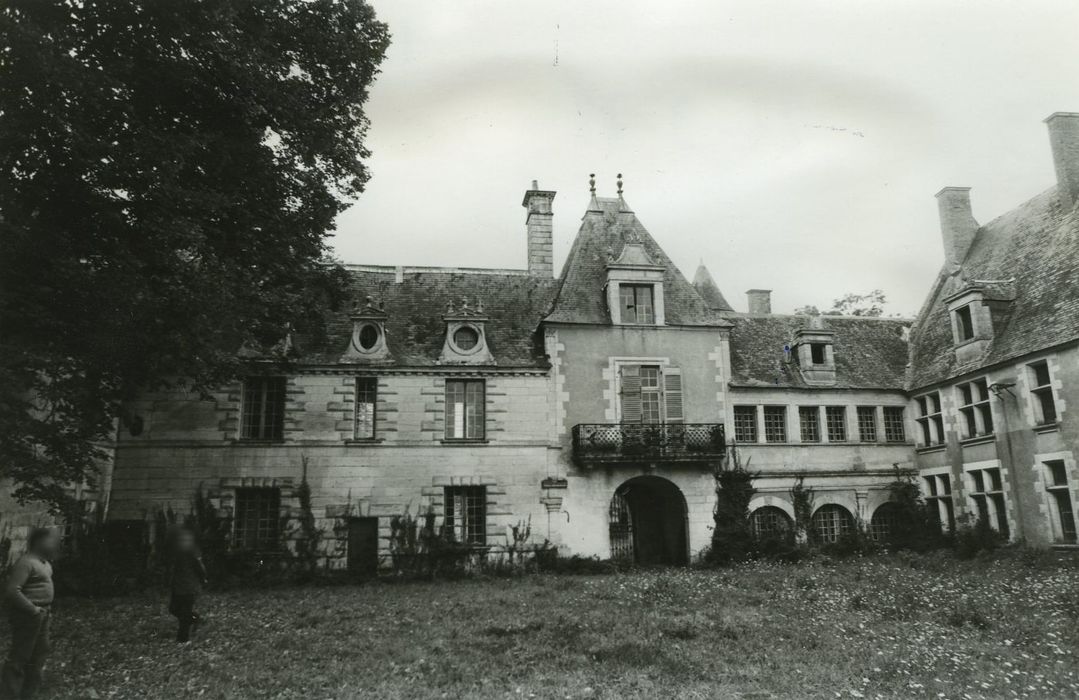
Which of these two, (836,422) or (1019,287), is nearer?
(1019,287)

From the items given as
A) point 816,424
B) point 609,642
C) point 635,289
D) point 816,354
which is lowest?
point 609,642

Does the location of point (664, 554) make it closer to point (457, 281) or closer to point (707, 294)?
point (457, 281)

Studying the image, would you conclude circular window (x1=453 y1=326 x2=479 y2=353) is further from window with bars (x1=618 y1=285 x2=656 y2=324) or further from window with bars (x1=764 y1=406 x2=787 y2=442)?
window with bars (x1=764 y1=406 x2=787 y2=442)

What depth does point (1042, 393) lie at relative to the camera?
67.6ft

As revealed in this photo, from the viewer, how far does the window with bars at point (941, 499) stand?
23.6 m

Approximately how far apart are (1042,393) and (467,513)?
51.4ft

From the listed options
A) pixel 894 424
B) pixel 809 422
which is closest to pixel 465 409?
pixel 809 422

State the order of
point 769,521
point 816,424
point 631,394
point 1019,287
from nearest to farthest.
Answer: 1. point 1019,287
2. point 631,394
3. point 769,521
4. point 816,424

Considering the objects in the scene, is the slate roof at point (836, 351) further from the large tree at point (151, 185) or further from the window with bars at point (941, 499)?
the large tree at point (151, 185)

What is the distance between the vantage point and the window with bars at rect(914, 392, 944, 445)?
963 inches

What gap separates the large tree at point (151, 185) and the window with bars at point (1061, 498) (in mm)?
18653

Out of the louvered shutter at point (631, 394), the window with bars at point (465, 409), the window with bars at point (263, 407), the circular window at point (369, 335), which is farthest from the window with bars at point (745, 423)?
the window with bars at point (263, 407)

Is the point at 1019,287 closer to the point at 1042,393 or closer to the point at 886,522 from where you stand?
the point at 1042,393

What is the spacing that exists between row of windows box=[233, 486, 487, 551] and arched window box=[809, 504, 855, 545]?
10.2m
